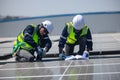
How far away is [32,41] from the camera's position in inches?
436

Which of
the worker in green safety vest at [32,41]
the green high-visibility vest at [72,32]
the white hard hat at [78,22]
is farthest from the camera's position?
the green high-visibility vest at [72,32]

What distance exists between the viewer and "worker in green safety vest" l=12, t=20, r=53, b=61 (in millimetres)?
11023

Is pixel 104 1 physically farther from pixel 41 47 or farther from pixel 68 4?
pixel 41 47

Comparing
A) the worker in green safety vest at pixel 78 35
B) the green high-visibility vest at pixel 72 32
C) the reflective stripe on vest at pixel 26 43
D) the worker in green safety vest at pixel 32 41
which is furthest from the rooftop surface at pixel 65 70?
the green high-visibility vest at pixel 72 32

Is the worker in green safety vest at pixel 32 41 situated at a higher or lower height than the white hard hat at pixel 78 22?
lower

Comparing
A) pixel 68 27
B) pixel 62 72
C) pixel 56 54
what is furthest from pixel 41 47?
pixel 62 72

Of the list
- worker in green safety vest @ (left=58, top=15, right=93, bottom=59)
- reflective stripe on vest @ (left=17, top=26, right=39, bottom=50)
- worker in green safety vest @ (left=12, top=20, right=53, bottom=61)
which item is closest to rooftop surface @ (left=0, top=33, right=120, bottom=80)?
worker in green safety vest @ (left=12, top=20, right=53, bottom=61)

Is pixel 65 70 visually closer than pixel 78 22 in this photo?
Yes

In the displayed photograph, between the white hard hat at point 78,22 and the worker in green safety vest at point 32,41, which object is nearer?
the worker in green safety vest at point 32,41

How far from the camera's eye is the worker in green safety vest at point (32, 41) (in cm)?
1102

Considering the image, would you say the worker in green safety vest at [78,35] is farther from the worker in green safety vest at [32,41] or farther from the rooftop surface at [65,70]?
the rooftop surface at [65,70]

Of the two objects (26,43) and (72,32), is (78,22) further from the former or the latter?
(26,43)

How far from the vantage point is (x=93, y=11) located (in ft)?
109

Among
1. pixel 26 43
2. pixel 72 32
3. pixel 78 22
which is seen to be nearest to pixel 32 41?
pixel 26 43
